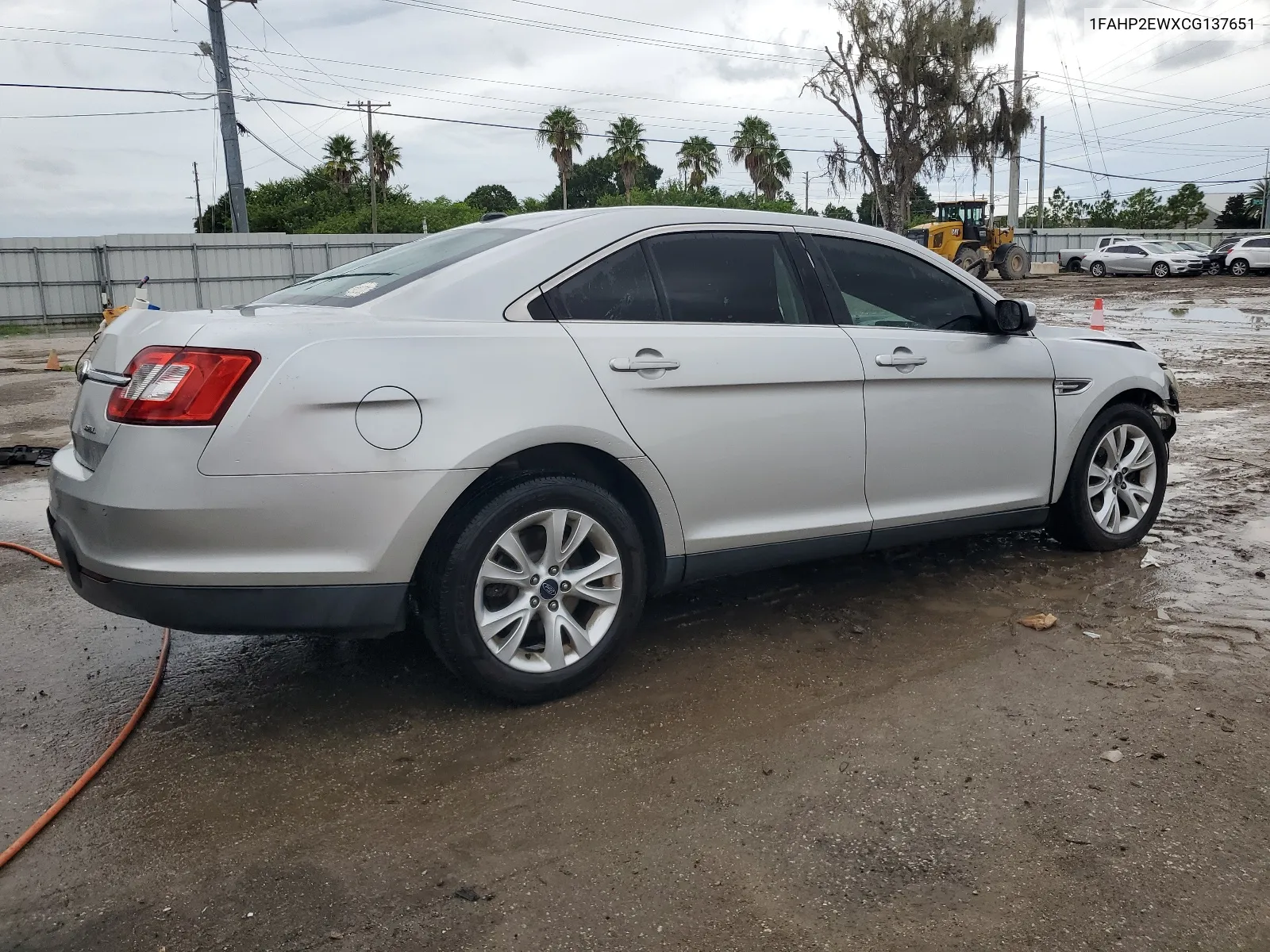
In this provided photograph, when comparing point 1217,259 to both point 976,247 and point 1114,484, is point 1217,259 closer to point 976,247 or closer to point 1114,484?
point 976,247

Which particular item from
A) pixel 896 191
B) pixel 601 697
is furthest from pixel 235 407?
pixel 896 191

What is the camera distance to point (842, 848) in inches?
106

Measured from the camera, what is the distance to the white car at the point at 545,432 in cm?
308

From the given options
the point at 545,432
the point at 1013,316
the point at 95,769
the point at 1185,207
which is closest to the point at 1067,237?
the point at 1185,207

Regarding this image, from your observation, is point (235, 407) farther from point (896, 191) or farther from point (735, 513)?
point (896, 191)

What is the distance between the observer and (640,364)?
3.63 m

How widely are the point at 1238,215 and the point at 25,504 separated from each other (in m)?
84.0

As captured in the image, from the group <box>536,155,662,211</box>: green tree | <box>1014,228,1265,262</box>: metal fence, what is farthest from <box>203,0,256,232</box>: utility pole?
<box>536,155,662,211</box>: green tree

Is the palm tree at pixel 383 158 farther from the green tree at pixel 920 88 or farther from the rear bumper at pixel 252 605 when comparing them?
the rear bumper at pixel 252 605

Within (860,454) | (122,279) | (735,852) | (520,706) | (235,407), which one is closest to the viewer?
(735,852)

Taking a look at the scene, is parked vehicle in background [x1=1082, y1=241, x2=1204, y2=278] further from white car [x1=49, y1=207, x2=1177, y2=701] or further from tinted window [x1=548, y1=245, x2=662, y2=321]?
tinted window [x1=548, y1=245, x2=662, y2=321]

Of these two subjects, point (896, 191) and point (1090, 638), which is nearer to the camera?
point (1090, 638)

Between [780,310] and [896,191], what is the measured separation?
4505cm

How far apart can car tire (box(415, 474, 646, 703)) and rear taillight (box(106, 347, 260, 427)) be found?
0.78 meters
